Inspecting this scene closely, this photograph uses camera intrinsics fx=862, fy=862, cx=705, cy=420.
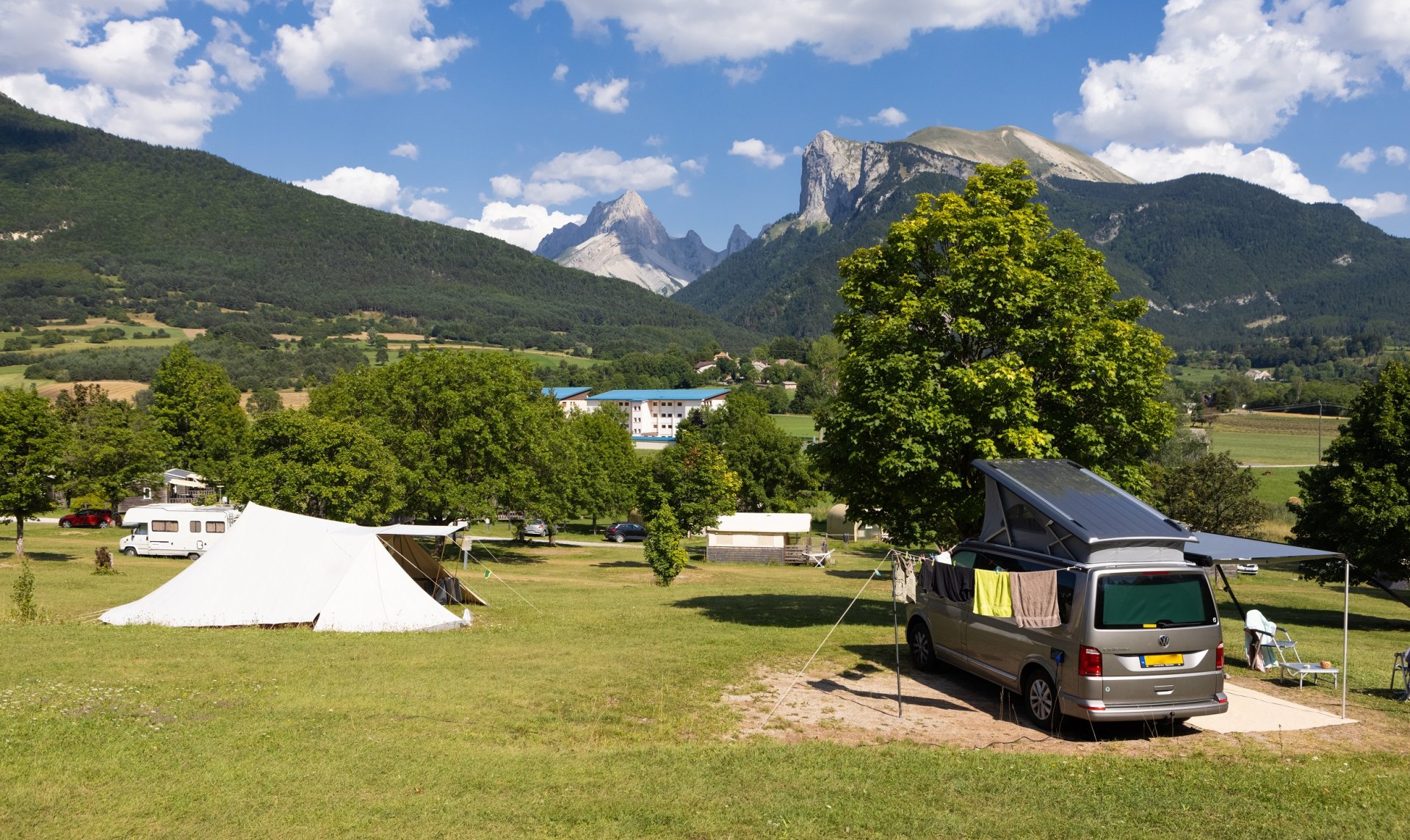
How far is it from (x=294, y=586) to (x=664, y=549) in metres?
15.6

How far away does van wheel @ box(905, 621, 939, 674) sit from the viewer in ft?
47.1

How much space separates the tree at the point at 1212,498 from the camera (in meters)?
52.2

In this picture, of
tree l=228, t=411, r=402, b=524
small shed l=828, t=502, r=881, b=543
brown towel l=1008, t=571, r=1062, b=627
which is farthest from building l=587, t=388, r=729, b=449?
brown towel l=1008, t=571, r=1062, b=627

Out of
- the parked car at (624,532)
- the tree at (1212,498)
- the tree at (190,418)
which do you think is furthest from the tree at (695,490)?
the tree at (190,418)

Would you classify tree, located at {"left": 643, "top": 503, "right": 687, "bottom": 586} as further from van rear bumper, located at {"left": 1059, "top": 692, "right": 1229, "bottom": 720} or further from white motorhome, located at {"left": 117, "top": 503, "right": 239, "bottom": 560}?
van rear bumper, located at {"left": 1059, "top": 692, "right": 1229, "bottom": 720}

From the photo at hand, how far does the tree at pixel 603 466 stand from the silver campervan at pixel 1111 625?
38862 millimetres

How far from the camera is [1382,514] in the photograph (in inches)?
1005

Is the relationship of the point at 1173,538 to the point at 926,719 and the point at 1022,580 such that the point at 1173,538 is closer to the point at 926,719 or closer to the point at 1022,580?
the point at 1022,580

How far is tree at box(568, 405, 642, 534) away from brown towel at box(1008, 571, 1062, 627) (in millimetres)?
39466

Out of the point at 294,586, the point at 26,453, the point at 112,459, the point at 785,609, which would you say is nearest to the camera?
the point at 294,586

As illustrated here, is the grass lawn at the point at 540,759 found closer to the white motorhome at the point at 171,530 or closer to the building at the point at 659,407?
the white motorhome at the point at 171,530

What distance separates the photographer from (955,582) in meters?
13.4

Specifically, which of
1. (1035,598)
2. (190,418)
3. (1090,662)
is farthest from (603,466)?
(1090,662)

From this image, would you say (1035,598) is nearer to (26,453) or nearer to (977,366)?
(977,366)
